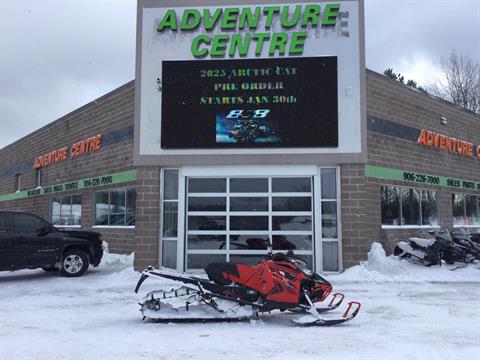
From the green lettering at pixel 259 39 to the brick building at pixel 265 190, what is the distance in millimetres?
3140

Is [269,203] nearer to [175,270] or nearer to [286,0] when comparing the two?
[175,270]

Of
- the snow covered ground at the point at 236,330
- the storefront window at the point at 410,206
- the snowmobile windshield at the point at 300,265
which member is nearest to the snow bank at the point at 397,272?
the snow covered ground at the point at 236,330

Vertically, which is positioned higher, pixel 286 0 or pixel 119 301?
pixel 286 0

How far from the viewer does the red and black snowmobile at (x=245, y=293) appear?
730cm

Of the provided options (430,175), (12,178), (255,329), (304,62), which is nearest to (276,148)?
(304,62)

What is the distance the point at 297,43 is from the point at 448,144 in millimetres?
9269

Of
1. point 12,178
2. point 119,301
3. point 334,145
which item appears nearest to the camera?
point 119,301

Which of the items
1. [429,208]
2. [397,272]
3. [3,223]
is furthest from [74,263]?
[429,208]

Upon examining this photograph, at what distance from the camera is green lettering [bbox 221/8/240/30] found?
44.0 ft

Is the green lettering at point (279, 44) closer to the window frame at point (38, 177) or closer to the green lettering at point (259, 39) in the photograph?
the green lettering at point (259, 39)

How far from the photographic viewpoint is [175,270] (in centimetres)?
1306

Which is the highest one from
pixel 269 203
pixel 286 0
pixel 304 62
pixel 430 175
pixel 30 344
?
pixel 286 0

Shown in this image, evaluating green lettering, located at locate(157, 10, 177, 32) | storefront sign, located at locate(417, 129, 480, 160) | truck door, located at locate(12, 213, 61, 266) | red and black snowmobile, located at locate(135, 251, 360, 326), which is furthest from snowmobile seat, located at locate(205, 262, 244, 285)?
storefront sign, located at locate(417, 129, 480, 160)

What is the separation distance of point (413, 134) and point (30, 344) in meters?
14.8
